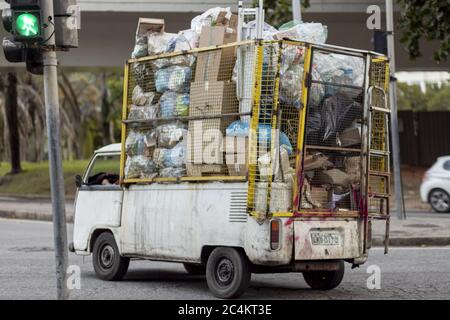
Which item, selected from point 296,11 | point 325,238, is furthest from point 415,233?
point 325,238

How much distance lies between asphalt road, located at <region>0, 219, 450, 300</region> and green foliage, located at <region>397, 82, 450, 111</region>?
68436 mm

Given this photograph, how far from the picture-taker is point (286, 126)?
9727 millimetres

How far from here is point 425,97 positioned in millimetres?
85812

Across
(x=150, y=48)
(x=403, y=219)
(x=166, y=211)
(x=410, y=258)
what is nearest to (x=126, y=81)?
(x=150, y=48)

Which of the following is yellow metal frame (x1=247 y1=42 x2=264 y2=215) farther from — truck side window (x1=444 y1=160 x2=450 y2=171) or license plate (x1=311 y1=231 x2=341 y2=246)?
truck side window (x1=444 y1=160 x2=450 y2=171)

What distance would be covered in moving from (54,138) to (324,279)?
3768mm

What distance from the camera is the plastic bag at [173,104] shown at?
412 inches

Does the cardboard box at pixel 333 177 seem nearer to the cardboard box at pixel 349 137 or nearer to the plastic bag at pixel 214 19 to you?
the cardboard box at pixel 349 137

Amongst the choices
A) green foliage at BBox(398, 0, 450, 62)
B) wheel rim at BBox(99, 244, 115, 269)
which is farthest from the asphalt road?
green foliage at BBox(398, 0, 450, 62)

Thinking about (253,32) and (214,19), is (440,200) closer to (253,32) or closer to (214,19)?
(214,19)

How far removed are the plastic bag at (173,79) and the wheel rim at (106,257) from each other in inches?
83.9

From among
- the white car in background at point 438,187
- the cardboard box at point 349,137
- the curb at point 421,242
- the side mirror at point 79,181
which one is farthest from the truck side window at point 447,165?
the cardboard box at point 349,137
